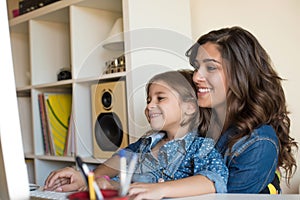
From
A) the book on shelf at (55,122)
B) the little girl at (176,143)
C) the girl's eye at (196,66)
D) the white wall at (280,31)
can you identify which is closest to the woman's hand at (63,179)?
the little girl at (176,143)

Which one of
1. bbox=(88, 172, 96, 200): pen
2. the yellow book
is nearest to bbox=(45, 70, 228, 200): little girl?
bbox=(88, 172, 96, 200): pen

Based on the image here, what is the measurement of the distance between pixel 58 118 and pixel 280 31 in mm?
1213

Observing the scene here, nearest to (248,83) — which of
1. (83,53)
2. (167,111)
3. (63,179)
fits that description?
(167,111)

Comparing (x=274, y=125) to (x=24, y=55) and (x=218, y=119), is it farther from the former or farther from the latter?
(x=24, y=55)

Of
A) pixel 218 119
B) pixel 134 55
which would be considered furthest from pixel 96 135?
pixel 218 119

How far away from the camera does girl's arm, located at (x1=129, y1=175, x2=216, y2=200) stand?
0.57 m

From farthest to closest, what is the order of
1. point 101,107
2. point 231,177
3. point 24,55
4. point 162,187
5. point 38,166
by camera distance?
point 24,55, point 38,166, point 101,107, point 231,177, point 162,187

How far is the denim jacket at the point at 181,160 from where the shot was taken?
106cm

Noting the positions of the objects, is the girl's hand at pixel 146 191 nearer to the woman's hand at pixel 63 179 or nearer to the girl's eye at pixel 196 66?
the woman's hand at pixel 63 179

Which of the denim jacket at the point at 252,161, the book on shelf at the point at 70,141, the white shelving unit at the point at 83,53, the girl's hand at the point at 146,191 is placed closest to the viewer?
the girl's hand at the point at 146,191

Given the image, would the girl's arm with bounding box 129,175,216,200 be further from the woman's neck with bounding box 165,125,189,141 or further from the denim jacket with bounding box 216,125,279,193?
the woman's neck with bounding box 165,125,189,141

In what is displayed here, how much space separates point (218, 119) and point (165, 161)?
0.24 metres

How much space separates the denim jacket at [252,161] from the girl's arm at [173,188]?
0.59ft

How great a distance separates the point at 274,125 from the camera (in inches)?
49.1
